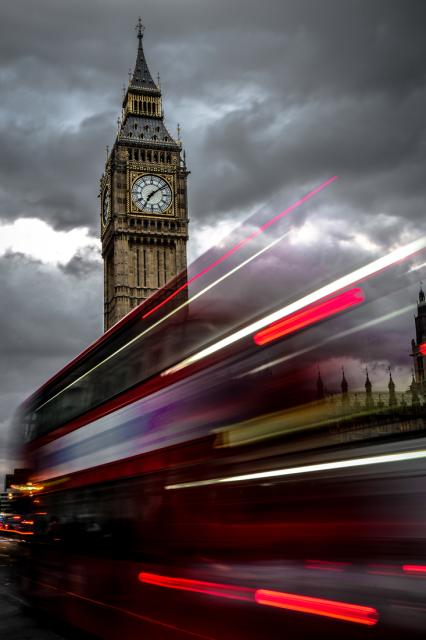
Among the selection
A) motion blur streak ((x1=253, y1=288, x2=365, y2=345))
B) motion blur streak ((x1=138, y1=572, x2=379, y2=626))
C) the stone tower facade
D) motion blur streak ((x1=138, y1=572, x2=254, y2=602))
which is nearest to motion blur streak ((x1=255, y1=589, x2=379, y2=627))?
motion blur streak ((x1=138, y1=572, x2=379, y2=626))

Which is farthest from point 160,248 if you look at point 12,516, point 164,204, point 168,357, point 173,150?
point 168,357

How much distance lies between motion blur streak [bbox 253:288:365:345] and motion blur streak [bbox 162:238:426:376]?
47 mm

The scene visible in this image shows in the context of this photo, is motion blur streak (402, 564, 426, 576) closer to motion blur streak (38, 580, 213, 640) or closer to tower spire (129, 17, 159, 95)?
motion blur streak (38, 580, 213, 640)

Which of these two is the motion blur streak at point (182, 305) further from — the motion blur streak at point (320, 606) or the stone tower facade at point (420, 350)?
the motion blur streak at point (320, 606)

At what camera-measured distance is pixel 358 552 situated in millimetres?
3709

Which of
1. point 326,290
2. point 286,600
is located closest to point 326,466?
point 286,600

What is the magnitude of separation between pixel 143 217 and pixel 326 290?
56.0m

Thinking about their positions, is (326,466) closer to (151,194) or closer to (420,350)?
(420,350)

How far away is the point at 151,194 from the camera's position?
2357 inches

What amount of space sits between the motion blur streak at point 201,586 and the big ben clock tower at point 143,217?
5158 centimetres

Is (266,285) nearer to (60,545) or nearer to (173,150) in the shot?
(60,545)

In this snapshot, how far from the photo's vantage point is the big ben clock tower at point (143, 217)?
5850 cm

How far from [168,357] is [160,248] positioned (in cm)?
5402

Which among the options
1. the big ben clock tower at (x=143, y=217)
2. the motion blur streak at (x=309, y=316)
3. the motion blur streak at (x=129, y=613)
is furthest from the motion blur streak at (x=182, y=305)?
the big ben clock tower at (x=143, y=217)
